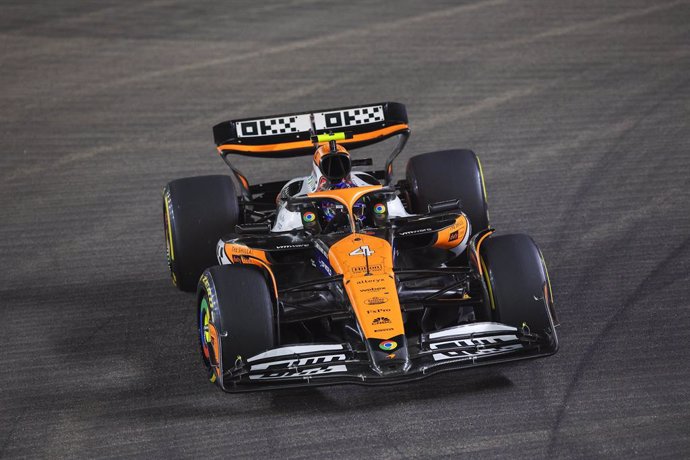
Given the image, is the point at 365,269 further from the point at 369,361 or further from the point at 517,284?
the point at 517,284

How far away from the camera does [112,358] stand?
22.9 feet

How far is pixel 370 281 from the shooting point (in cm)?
622

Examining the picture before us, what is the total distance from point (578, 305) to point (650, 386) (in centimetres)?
117

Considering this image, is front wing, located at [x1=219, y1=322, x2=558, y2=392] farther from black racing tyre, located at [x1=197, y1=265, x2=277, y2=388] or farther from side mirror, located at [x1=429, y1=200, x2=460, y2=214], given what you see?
side mirror, located at [x1=429, y1=200, x2=460, y2=214]

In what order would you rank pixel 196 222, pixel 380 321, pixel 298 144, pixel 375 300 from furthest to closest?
pixel 298 144 → pixel 196 222 → pixel 375 300 → pixel 380 321

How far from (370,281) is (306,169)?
3973 mm

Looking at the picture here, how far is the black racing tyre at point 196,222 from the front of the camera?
7.46m

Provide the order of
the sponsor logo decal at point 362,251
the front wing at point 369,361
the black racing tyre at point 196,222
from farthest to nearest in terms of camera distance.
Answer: the black racing tyre at point 196,222 < the sponsor logo decal at point 362,251 < the front wing at point 369,361

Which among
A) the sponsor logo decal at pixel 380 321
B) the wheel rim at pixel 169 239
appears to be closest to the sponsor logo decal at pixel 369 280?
the sponsor logo decal at pixel 380 321

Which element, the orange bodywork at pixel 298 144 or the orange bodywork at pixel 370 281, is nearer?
the orange bodywork at pixel 370 281

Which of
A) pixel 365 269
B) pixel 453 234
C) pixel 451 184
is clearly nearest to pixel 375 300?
pixel 365 269

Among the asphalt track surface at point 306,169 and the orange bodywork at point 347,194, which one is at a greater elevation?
the orange bodywork at point 347,194

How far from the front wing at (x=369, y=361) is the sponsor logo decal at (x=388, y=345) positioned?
0.08m

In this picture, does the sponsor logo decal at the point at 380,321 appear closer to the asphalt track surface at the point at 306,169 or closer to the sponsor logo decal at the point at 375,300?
the sponsor logo decal at the point at 375,300
